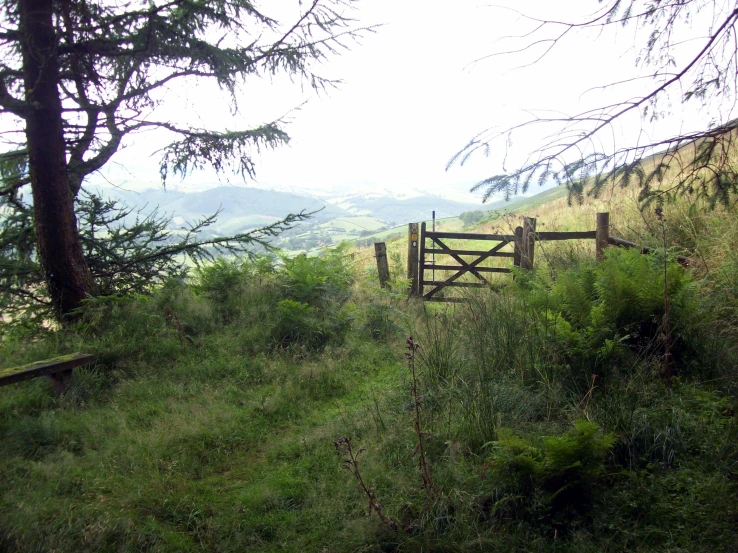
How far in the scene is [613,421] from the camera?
334 cm

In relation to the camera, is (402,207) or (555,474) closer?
(555,474)

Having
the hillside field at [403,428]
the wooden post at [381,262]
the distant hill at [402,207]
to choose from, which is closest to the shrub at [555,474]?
the hillside field at [403,428]

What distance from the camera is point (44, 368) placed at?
4.54 meters

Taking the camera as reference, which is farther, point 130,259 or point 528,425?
point 130,259

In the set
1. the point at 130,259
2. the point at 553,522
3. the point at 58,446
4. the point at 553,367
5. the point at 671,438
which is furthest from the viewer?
the point at 130,259

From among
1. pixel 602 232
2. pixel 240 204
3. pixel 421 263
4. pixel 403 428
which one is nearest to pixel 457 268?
pixel 421 263

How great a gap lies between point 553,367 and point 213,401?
3401 millimetres

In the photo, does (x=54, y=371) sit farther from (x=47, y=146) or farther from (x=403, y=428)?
(x=403, y=428)

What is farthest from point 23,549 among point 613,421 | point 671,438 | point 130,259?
point 130,259

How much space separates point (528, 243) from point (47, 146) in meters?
8.01

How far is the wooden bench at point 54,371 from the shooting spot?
4336mm

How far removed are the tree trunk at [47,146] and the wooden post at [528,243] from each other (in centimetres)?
746

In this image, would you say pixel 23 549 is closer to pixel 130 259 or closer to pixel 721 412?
pixel 721 412

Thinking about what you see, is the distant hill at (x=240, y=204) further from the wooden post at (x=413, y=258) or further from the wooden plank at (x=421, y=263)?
the wooden plank at (x=421, y=263)
